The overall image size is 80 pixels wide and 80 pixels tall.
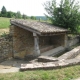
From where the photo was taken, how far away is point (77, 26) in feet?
56.6

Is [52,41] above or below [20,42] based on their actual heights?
below

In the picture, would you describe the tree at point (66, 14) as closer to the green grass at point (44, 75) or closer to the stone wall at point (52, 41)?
the stone wall at point (52, 41)

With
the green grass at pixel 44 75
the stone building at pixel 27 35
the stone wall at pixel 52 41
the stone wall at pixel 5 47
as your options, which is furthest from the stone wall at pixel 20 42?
the green grass at pixel 44 75

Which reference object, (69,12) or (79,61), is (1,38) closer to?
(79,61)

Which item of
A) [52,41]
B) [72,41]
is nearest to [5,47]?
[52,41]

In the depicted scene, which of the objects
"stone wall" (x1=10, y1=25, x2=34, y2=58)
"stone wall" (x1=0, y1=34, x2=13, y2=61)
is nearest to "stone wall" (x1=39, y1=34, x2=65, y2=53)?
"stone wall" (x1=10, y1=25, x2=34, y2=58)

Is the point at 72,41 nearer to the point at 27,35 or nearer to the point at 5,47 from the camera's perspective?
the point at 27,35

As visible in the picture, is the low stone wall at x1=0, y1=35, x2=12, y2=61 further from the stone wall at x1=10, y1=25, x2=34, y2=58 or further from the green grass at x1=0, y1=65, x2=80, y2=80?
the green grass at x1=0, y1=65, x2=80, y2=80

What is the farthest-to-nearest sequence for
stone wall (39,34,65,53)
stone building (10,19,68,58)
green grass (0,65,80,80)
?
stone wall (39,34,65,53)
stone building (10,19,68,58)
green grass (0,65,80,80)

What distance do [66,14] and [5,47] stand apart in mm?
7957

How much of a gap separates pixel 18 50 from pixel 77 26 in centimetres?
779

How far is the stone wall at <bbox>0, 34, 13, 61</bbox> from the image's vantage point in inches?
425

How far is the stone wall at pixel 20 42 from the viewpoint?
1162cm

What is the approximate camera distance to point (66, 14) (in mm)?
16625
